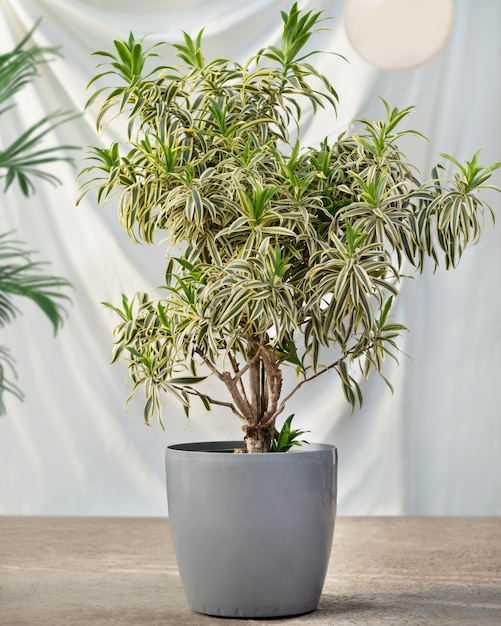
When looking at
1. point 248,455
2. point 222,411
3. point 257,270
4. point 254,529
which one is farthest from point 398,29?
point 254,529

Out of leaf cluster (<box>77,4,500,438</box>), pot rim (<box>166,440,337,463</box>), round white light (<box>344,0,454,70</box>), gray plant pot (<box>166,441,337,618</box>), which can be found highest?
round white light (<box>344,0,454,70</box>)

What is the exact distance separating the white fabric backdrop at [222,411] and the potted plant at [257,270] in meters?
1.43

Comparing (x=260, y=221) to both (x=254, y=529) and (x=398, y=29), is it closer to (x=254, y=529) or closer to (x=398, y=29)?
(x=254, y=529)

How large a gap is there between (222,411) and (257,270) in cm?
184

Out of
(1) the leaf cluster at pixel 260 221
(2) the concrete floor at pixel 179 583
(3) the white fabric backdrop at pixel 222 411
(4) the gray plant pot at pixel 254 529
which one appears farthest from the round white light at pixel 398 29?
(4) the gray plant pot at pixel 254 529

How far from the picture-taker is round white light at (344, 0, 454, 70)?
349cm

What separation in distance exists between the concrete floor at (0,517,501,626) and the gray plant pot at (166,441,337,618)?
0.20 feet

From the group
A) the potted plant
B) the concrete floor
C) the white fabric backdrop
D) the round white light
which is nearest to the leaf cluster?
the potted plant

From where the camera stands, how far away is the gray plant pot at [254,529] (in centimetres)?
217

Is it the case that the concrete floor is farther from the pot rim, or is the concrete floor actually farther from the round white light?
the round white light

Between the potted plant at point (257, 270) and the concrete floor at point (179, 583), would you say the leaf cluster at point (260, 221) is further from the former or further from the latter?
the concrete floor at point (179, 583)

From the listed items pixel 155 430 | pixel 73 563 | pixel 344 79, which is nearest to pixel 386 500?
pixel 155 430

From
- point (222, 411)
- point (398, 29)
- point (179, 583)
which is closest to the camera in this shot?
point (179, 583)

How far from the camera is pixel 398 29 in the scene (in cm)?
353
